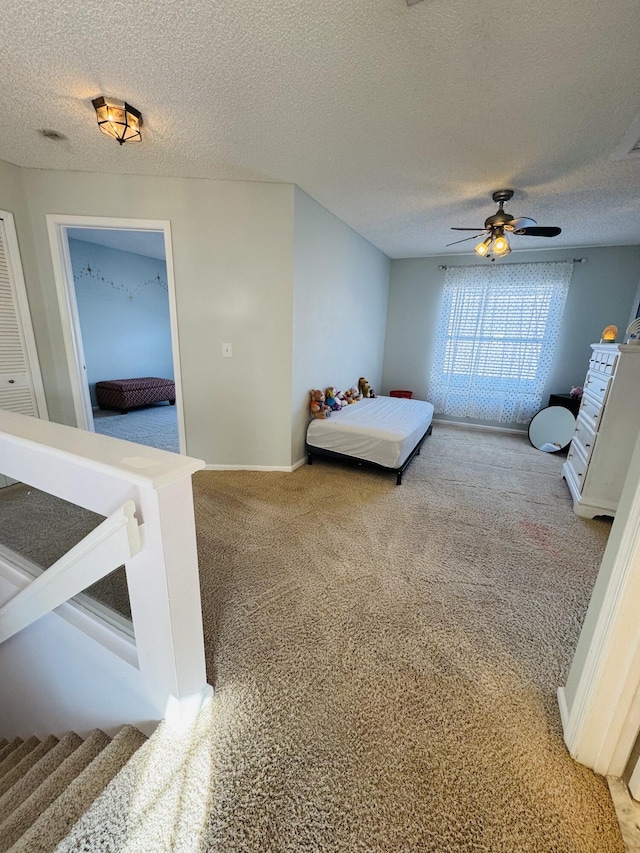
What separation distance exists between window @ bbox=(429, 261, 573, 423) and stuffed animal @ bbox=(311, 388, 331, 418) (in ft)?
8.17

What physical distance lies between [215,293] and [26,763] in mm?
2972

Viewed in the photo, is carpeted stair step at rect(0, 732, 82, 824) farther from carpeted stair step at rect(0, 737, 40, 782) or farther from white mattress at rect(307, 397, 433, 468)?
white mattress at rect(307, 397, 433, 468)

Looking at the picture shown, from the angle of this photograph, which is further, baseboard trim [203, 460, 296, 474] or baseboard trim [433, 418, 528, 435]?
baseboard trim [433, 418, 528, 435]

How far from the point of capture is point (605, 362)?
2.67 meters

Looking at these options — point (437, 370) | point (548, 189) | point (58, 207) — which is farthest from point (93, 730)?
point (437, 370)

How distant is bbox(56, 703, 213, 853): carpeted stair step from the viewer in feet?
→ 2.63

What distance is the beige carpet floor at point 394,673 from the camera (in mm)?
917

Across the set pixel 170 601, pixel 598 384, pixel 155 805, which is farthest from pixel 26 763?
pixel 598 384

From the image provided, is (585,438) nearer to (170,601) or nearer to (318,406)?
(318,406)

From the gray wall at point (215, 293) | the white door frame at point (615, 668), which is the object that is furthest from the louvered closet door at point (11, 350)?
the white door frame at point (615, 668)

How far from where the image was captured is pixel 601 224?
3.32 meters

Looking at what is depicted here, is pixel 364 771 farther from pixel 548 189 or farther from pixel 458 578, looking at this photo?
pixel 548 189

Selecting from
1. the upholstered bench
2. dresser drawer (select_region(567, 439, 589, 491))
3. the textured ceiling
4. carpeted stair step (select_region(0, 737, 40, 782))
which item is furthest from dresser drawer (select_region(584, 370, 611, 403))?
the upholstered bench

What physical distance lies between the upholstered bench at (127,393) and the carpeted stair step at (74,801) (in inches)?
181
